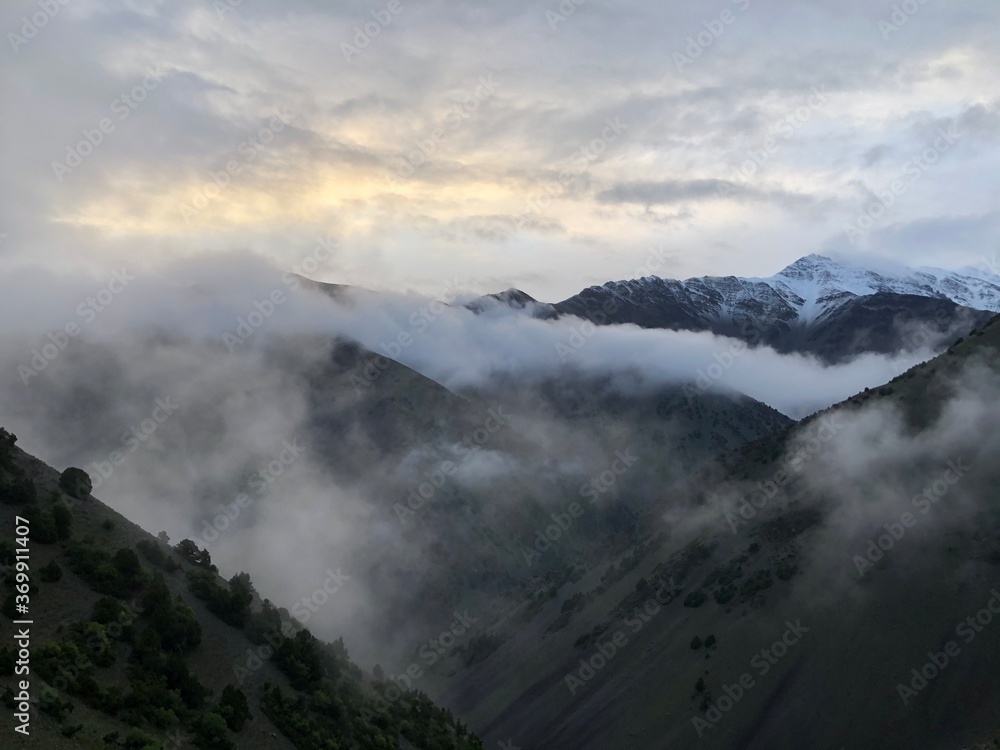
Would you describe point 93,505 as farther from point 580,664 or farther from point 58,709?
point 580,664

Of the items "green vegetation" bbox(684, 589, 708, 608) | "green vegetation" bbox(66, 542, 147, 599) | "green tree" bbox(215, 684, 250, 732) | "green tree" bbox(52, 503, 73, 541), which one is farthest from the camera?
"green vegetation" bbox(684, 589, 708, 608)

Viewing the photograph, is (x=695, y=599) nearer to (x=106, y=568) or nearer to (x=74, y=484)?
(x=74, y=484)

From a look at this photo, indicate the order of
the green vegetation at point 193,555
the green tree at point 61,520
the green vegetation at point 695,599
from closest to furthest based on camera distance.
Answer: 1. the green tree at point 61,520
2. the green vegetation at point 193,555
3. the green vegetation at point 695,599

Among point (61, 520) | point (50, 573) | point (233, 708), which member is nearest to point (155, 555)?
point (61, 520)

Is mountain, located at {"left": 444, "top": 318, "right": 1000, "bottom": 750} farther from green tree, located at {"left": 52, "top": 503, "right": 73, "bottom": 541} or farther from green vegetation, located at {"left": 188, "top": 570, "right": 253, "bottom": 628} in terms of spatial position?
green tree, located at {"left": 52, "top": 503, "right": 73, "bottom": 541}

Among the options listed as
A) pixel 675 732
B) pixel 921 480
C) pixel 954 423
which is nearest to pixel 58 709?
pixel 675 732

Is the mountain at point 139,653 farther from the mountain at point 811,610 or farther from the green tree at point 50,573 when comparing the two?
the mountain at point 811,610

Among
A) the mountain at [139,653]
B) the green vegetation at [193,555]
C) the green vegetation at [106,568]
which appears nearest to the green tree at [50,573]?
the mountain at [139,653]

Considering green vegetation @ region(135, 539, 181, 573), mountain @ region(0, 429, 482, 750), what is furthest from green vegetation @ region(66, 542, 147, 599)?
green vegetation @ region(135, 539, 181, 573)
